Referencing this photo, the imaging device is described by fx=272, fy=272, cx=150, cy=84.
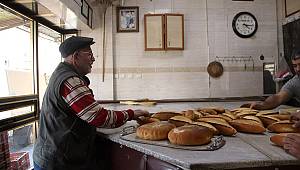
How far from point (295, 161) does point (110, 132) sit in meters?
1.03

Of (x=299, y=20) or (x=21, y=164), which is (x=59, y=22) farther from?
(x=299, y=20)

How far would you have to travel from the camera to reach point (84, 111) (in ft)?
4.68

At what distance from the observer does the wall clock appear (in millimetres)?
4508

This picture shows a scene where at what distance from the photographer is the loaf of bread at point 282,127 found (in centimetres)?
137

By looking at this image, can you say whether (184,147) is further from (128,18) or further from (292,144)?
(128,18)

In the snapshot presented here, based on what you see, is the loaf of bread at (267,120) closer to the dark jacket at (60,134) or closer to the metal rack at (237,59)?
the dark jacket at (60,134)

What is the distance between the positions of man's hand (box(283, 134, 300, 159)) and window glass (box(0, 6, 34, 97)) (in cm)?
242

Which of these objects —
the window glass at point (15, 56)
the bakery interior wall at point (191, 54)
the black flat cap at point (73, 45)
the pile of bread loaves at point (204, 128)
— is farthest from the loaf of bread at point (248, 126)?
the bakery interior wall at point (191, 54)

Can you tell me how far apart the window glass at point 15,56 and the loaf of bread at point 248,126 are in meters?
2.14

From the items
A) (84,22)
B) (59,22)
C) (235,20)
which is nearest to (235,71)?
(235,20)

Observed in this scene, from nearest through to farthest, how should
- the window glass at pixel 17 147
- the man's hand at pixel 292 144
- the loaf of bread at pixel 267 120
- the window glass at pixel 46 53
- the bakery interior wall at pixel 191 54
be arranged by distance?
the man's hand at pixel 292 144
the loaf of bread at pixel 267 120
the window glass at pixel 17 147
the window glass at pixel 46 53
the bakery interior wall at pixel 191 54

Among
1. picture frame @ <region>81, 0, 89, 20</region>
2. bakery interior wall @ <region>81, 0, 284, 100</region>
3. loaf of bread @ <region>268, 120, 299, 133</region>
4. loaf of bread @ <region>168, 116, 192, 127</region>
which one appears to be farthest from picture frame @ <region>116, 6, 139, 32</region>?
loaf of bread @ <region>268, 120, 299, 133</region>

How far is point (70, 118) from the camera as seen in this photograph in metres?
1.54

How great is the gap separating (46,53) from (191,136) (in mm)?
3313
